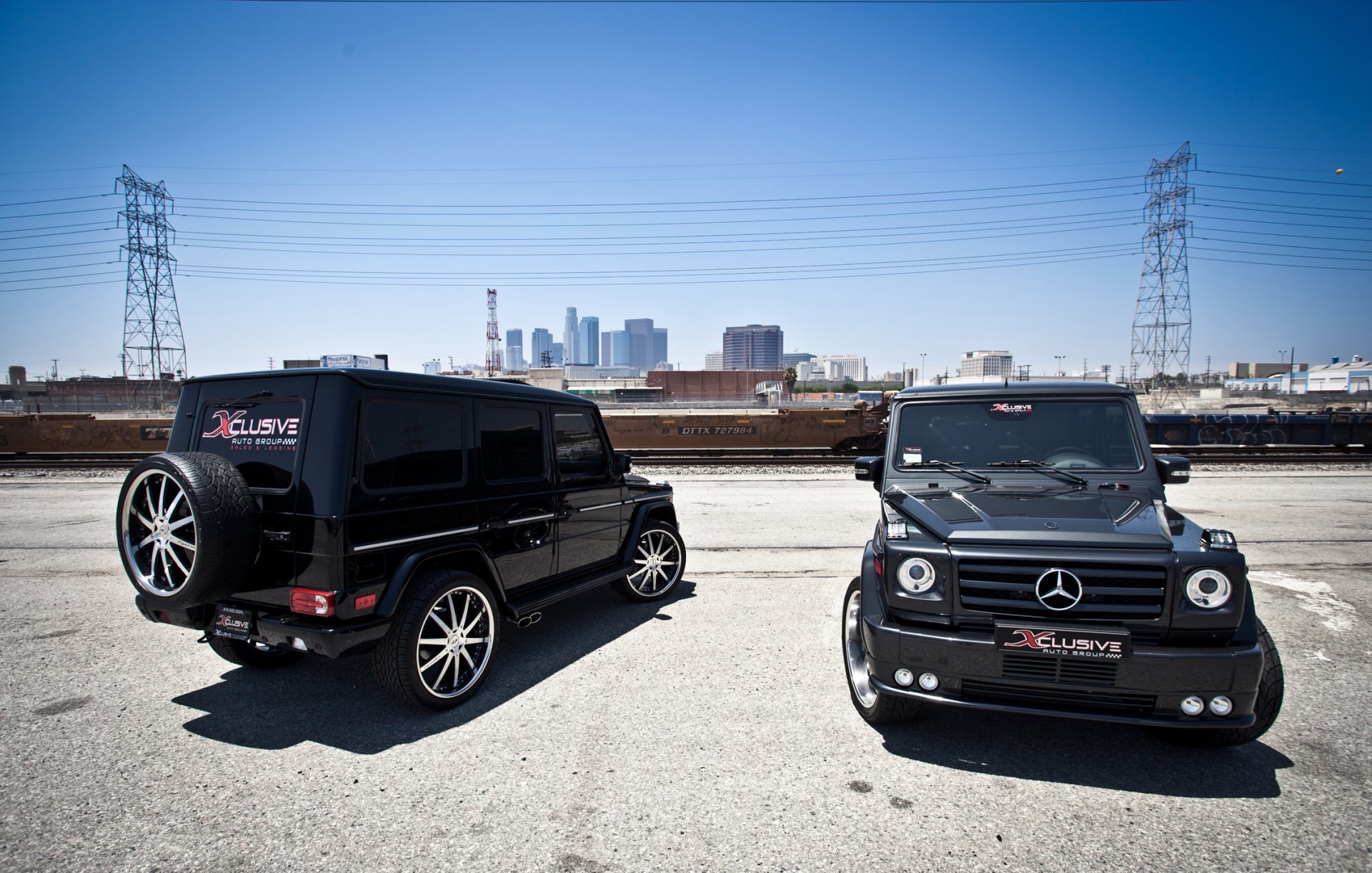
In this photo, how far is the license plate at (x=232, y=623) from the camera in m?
3.54

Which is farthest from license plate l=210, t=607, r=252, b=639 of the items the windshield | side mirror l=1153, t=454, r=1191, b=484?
side mirror l=1153, t=454, r=1191, b=484

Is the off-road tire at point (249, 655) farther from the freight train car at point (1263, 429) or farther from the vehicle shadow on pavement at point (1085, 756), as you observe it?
the freight train car at point (1263, 429)

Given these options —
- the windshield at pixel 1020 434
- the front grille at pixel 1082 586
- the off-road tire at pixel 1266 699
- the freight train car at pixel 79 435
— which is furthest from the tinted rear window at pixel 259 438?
the freight train car at pixel 79 435

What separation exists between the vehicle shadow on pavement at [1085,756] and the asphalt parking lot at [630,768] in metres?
0.01

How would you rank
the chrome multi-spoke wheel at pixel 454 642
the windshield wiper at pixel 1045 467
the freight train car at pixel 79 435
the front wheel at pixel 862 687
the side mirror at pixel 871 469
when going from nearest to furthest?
the front wheel at pixel 862 687, the chrome multi-spoke wheel at pixel 454 642, the windshield wiper at pixel 1045 467, the side mirror at pixel 871 469, the freight train car at pixel 79 435

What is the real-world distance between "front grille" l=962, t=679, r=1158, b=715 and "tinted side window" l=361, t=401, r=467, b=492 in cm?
323

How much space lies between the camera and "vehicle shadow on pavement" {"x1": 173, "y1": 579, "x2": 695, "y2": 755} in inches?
140

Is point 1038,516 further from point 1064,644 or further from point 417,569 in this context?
point 417,569

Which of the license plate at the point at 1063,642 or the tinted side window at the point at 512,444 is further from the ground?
the tinted side window at the point at 512,444

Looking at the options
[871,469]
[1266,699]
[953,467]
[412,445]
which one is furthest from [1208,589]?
[412,445]

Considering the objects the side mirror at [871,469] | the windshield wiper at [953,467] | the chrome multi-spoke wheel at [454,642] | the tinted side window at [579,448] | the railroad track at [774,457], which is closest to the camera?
the chrome multi-spoke wheel at [454,642]

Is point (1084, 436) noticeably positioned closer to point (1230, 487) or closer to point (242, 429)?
point (242, 429)

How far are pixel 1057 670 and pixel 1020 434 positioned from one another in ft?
6.88

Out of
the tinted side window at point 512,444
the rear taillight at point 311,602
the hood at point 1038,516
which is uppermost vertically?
the tinted side window at point 512,444
